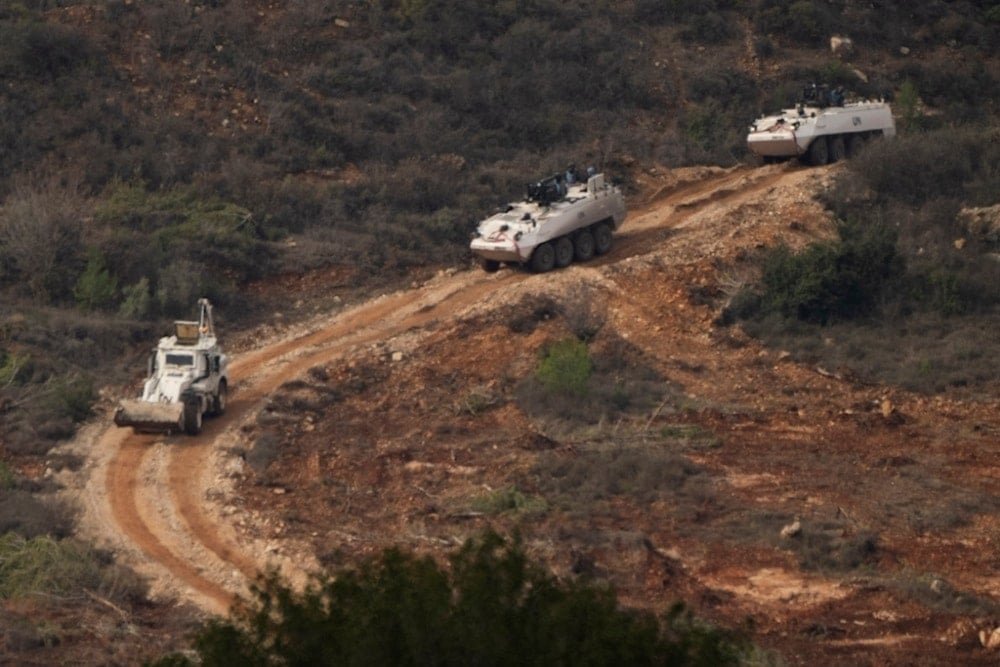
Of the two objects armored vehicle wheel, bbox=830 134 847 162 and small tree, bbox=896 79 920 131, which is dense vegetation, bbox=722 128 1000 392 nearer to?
armored vehicle wheel, bbox=830 134 847 162

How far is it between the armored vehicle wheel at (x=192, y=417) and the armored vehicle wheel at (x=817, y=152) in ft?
60.1

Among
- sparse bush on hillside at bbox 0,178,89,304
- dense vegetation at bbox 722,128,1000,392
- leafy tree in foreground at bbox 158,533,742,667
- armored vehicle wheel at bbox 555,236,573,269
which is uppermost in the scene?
leafy tree in foreground at bbox 158,533,742,667

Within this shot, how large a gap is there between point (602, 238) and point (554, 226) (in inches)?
70.8

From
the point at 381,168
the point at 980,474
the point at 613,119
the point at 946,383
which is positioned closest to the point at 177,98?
the point at 381,168

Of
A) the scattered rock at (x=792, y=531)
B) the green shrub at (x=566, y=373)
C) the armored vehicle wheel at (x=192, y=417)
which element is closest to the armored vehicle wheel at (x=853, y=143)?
the green shrub at (x=566, y=373)

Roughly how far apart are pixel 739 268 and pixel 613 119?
11.7 metres

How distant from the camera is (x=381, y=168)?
35656 millimetres

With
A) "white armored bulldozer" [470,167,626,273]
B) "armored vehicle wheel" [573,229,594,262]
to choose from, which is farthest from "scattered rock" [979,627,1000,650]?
"armored vehicle wheel" [573,229,594,262]

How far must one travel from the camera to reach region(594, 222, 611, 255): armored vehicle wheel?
102ft

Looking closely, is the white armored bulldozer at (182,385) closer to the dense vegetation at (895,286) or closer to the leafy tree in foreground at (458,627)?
the dense vegetation at (895,286)

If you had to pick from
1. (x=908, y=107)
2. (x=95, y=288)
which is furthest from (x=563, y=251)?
(x=908, y=107)

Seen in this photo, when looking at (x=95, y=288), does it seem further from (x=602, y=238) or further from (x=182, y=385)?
(x=602, y=238)

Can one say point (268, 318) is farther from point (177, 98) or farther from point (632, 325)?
point (177, 98)

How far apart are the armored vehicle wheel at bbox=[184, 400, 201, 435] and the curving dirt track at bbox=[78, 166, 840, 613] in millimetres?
195
